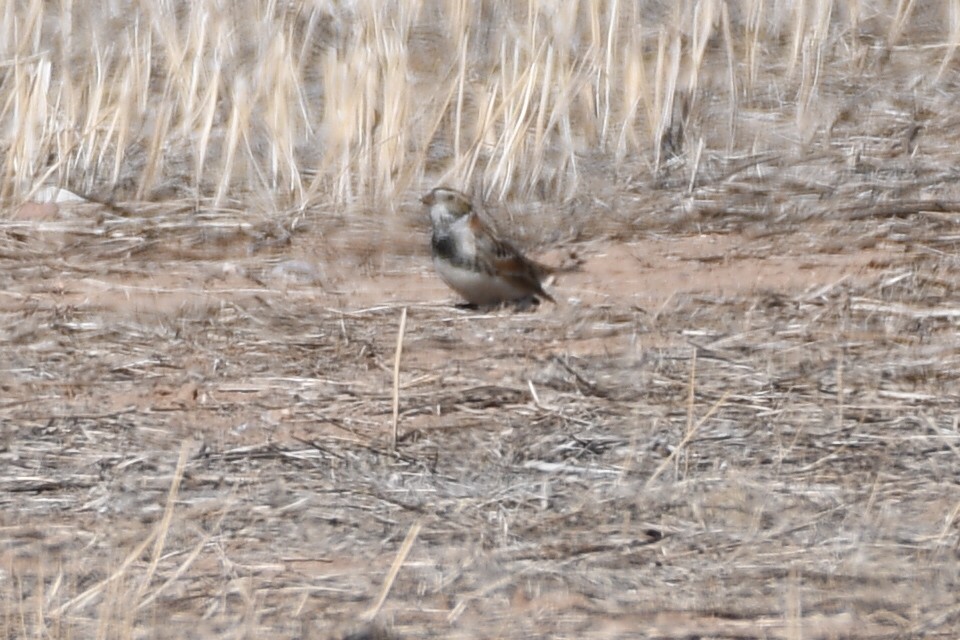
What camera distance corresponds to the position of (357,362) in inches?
213

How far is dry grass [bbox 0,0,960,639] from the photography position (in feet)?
13.4

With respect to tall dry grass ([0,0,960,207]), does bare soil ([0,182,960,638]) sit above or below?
below

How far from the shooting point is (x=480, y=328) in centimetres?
566

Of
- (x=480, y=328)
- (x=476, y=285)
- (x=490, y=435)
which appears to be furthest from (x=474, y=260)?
(x=490, y=435)

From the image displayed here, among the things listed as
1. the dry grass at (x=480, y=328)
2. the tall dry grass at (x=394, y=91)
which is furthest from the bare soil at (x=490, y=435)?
the tall dry grass at (x=394, y=91)

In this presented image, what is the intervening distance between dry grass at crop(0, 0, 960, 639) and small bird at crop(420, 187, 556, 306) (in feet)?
0.33

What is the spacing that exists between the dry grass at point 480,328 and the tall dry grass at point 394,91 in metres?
0.02

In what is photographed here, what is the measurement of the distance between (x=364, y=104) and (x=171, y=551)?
125 inches

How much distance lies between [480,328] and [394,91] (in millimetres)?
1689

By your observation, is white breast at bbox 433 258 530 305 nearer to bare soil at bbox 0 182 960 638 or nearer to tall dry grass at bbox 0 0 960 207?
bare soil at bbox 0 182 960 638

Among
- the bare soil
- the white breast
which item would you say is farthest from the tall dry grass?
the white breast

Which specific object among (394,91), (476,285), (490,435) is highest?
(394,91)

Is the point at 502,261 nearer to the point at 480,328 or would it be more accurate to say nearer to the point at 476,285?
the point at 476,285

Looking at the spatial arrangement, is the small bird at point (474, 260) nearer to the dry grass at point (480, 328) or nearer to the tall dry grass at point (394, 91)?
the dry grass at point (480, 328)
